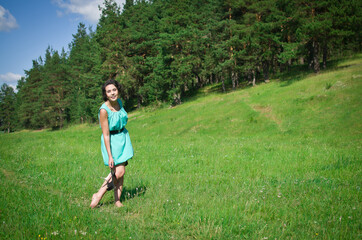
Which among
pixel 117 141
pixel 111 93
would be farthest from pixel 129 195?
pixel 111 93

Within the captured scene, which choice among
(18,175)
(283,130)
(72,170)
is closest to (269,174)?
(72,170)

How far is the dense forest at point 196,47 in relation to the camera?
28.4m

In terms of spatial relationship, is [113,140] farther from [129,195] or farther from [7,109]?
[7,109]

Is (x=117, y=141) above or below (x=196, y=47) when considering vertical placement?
below

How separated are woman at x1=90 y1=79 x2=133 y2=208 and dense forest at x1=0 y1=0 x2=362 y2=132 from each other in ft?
94.6

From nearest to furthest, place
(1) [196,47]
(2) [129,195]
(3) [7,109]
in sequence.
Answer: (2) [129,195] < (1) [196,47] < (3) [7,109]

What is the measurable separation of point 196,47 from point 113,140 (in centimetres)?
3885

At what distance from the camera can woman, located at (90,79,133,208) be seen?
4.44 m

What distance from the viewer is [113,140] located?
4.57 meters

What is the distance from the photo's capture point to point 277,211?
4.07 m

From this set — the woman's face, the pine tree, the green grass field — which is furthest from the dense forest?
the woman's face

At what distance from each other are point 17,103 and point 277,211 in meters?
104

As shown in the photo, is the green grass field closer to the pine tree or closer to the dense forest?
the dense forest

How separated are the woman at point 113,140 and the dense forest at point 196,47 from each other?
94.6ft
